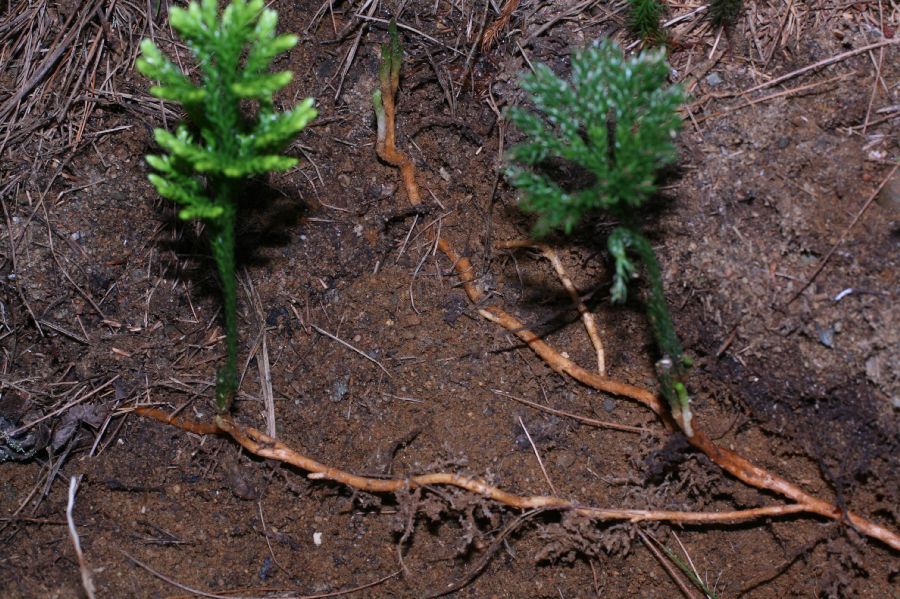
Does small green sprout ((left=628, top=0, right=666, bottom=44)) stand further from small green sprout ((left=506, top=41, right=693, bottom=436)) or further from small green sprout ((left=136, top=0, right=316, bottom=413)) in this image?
small green sprout ((left=136, top=0, right=316, bottom=413))

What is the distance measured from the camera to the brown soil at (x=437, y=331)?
269 centimetres

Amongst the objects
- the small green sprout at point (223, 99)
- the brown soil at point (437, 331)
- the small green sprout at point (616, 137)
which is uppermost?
the small green sprout at point (223, 99)

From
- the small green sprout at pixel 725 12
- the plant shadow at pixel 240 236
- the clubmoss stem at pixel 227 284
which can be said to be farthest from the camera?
the plant shadow at pixel 240 236

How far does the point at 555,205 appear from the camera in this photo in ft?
7.42

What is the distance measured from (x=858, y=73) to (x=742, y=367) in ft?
4.04

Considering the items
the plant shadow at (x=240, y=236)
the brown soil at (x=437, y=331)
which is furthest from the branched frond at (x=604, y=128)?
the plant shadow at (x=240, y=236)

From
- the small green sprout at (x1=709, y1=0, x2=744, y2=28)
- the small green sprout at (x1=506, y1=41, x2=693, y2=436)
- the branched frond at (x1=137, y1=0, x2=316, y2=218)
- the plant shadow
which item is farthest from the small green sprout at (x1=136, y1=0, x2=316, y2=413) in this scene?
the small green sprout at (x1=709, y1=0, x2=744, y2=28)

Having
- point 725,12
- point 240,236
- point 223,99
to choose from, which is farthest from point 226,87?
point 725,12

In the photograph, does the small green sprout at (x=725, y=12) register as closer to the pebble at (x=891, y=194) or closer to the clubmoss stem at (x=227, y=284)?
the pebble at (x=891, y=194)

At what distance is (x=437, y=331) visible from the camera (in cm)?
304

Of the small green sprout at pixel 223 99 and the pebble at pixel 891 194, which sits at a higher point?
the small green sprout at pixel 223 99

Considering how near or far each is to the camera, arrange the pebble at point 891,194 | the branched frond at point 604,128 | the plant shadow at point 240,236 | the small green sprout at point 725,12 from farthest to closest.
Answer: the plant shadow at point 240,236 < the small green sprout at point 725,12 < the pebble at point 891,194 < the branched frond at point 604,128

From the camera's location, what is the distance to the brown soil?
269cm

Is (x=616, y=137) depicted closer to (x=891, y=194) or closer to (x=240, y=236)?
(x=891, y=194)
